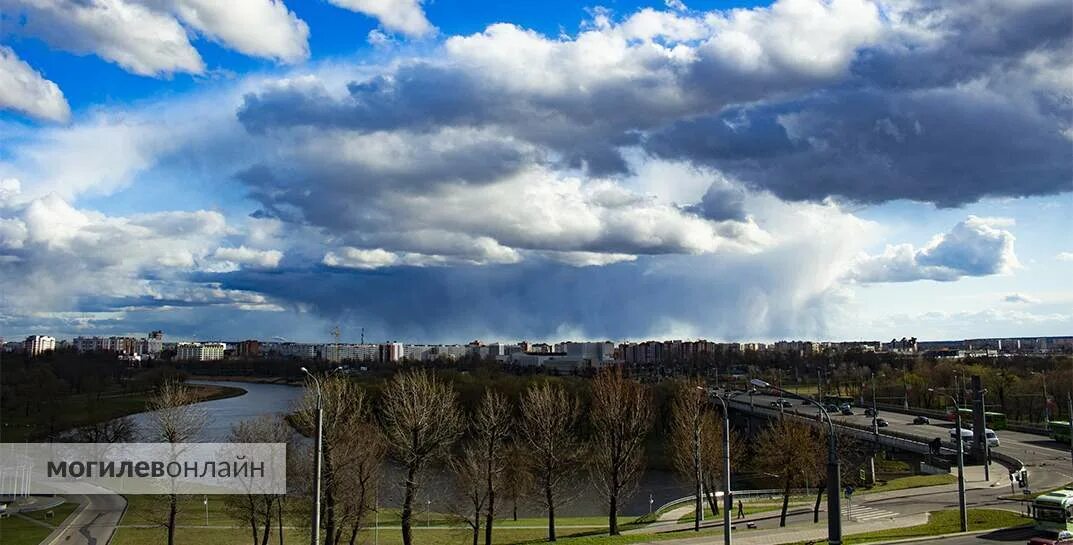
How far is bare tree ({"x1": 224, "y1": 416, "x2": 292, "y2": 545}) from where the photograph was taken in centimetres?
4944

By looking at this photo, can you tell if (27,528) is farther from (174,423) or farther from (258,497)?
(258,497)

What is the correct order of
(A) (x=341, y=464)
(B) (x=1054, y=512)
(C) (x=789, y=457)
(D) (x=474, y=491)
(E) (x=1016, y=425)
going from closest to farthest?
(B) (x=1054, y=512), (A) (x=341, y=464), (D) (x=474, y=491), (C) (x=789, y=457), (E) (x=1016, y=425)

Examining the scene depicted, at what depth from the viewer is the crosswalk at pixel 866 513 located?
48925 mm

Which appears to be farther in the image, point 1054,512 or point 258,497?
point 258,497

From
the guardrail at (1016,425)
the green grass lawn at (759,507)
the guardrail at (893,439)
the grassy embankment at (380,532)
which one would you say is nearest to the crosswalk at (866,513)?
the green grass lawn at (759,507)

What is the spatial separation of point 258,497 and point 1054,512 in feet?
144

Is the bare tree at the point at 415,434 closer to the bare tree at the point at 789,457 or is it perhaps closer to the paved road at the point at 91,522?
the paved road at the point at 91,522

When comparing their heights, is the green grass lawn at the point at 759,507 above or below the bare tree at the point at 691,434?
below

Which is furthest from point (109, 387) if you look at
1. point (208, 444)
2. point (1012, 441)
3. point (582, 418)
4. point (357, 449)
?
point (1012, 441)

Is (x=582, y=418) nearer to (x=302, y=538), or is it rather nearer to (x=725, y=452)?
(x=302, y=538)

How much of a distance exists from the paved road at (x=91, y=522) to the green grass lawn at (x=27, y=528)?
2.34 feet

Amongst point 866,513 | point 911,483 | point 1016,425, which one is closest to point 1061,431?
point 1016,425
